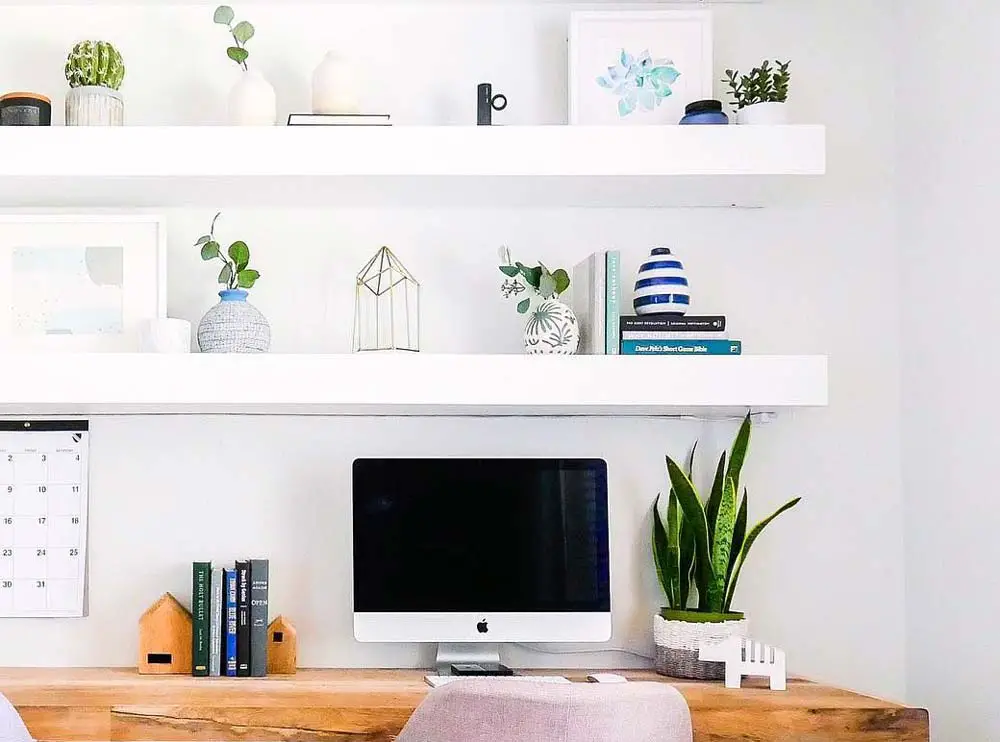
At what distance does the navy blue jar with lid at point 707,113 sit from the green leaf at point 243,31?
106 centimetres

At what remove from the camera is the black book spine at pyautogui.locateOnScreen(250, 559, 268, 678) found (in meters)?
2.49

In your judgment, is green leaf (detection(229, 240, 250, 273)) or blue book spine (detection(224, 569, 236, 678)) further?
green leaf (detection(229, 240, 250, 273))

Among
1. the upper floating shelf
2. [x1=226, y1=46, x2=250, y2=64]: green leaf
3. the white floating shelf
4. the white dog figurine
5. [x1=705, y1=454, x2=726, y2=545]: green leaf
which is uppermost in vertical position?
[x1=226, y1=46, x2=250, y2=64]: green leaf

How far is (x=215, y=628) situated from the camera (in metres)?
2.50

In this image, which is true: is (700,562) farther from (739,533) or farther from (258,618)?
(258,618)

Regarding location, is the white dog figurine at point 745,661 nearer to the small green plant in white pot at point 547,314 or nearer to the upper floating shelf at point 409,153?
the small green plant in white pot at point 547,314

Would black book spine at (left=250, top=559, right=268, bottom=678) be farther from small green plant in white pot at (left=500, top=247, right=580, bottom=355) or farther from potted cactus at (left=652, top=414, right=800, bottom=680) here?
potted cactus at (left=652, top=414, right=800, bottom=680)

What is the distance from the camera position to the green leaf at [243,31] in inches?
100

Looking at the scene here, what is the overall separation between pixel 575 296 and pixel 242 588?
107 cm

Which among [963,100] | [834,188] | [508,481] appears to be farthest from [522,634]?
[963,100]

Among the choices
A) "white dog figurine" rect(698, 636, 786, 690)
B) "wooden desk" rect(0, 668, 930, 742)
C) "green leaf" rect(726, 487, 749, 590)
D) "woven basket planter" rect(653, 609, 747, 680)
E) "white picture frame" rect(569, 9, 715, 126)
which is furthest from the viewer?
"white picture frame" rect(569, 9, 715, 126)

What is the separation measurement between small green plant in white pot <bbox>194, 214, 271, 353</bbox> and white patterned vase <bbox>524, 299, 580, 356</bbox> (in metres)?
0.65

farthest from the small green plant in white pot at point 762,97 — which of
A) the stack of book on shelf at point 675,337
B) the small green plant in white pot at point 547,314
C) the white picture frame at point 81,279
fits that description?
the white picture frame at point 81,279

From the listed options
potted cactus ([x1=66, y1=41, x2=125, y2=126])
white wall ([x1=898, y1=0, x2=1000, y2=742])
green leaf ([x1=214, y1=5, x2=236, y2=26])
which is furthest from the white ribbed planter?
white wall ([x1=898, y1=0, x2=1000, y2=742])
